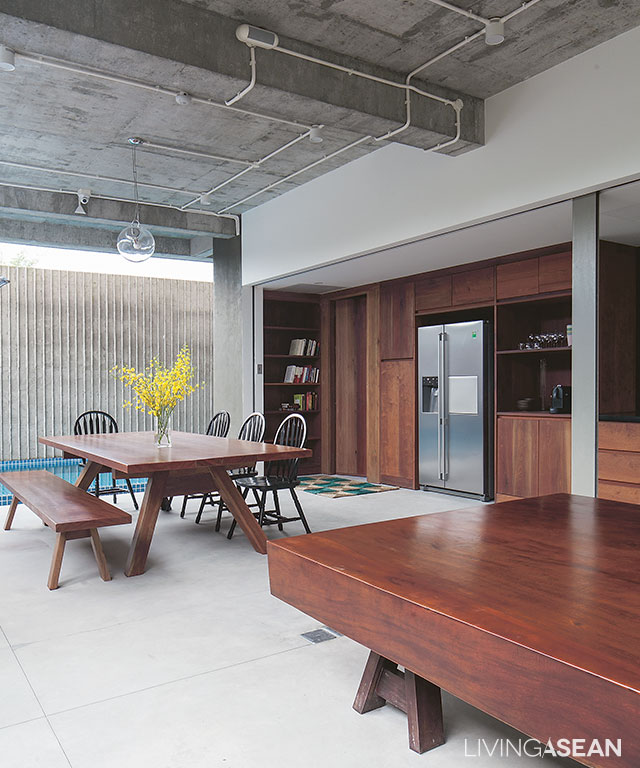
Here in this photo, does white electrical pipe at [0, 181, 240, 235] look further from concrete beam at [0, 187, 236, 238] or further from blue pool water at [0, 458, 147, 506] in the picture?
blue pool water at [0, 458, 147, 506]

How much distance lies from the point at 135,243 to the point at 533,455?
12.3 feet

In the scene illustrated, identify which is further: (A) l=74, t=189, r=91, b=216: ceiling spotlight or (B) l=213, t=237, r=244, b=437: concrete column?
(B) l=213, t=237, r=244, b=437: concrete column

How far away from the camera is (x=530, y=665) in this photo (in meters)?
1.09

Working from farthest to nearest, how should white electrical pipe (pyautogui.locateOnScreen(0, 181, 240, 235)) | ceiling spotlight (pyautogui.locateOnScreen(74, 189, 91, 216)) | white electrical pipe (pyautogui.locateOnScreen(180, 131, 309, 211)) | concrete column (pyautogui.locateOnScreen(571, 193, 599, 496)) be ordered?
ceiling spotlight (pyautogui.locateOnScreen(74, 189, 91, 216)) < white electrical pipe (pyautogui.locateOnScreen(0, 181, 240, 235)) < white electrical pipe (pyautogui.locateOnScreen(180, 131, 309, 211)) < concrete column (pyautogui.locateOnScreen(571, 193, 599, 496))

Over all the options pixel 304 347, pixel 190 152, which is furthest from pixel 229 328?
pixel 190 152

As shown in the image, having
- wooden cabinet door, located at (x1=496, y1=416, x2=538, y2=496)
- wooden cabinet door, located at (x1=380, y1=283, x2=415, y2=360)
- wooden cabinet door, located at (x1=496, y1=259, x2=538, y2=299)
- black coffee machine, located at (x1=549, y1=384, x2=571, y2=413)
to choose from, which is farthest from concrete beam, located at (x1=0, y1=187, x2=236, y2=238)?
black coffee machine, located at (x1=549, y1=384, x2=571, y2=413)

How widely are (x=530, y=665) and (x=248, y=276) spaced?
22.2 feet

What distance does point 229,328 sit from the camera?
7918 millimetres

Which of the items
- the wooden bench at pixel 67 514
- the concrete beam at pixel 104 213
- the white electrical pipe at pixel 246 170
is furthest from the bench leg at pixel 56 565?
the concrete beam at pixel 104 213

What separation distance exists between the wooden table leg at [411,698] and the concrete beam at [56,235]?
22.7 ft

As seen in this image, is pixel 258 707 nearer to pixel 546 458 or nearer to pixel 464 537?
pixel 464 537

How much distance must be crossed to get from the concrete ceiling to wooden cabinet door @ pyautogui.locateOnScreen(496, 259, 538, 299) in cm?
164

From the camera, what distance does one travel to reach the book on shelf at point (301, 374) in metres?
8.08

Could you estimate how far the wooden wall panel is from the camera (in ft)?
26.2
